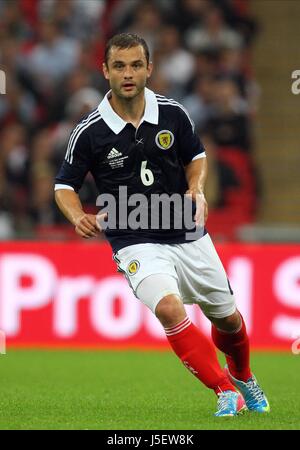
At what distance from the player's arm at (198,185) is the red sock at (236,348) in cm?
81

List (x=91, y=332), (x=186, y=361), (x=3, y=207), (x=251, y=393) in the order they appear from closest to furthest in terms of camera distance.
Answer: (x=186, y=361), (x=251, y=393), (x=91, y=332), (x=3, y=207)

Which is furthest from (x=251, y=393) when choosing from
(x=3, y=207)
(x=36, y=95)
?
(x=36, y=95)

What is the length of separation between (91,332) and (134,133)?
576 centimetres

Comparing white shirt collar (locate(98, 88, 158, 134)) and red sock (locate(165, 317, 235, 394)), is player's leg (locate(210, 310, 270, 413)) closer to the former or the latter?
red sock (locate(165, 317, 235, 394))

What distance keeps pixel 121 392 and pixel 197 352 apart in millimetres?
2106

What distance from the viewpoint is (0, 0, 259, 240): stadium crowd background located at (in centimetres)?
1354

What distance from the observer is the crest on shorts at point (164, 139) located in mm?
6602

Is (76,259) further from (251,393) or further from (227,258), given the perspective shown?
(251,393)

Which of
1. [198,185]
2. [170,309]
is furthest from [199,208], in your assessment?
[170,309]

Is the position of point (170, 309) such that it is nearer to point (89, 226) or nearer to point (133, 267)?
point (133, 267)

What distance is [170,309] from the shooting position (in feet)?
20.2

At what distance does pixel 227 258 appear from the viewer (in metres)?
12.2

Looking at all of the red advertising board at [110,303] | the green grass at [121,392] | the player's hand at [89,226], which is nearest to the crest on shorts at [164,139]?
the player's hand at [89,226]

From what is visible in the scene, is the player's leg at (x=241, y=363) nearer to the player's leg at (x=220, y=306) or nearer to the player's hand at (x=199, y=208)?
the player's leg at (x=220, y=306)
